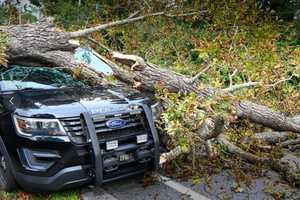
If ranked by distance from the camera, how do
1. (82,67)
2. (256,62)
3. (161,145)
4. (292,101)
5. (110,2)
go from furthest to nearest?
(110,2) → (256,62) → (292,101) → (82,67) → (161,145)

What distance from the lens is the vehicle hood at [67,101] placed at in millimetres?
4078

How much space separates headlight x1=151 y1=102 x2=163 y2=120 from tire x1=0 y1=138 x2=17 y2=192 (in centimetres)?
168

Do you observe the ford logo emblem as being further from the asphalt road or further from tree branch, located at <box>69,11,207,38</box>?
tree branch, located at <box>69,11,207,38</box>

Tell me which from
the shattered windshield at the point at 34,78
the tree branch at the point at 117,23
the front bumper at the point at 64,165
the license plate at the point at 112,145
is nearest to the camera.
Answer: the front bumper at the point at 64,165

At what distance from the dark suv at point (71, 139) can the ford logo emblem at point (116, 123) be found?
0.01 m

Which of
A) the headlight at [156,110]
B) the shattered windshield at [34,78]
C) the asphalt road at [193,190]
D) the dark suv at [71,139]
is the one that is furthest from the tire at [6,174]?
the headlight at [156,110]

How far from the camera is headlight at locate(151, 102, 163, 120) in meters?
4.64

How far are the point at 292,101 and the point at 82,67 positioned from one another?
3401 millimetres

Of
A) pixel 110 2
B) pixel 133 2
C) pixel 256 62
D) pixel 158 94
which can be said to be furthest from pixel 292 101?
pixel 110 2

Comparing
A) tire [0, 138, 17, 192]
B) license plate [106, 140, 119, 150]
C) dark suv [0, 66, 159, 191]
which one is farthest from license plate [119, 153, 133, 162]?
tire [0, 138, 17, 192]

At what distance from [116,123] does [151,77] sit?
115cm

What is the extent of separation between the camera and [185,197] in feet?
14.2

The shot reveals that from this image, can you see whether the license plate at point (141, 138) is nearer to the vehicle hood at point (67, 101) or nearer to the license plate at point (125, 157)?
the license plate at point (125, 157)

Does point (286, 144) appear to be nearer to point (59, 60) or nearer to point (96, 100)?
point (96, 100)
